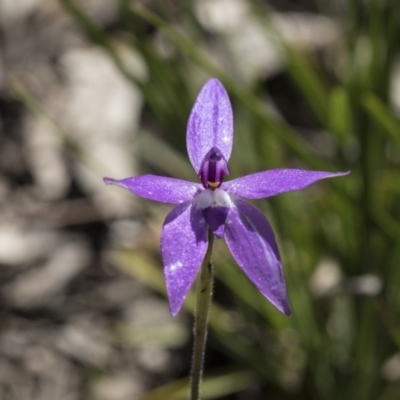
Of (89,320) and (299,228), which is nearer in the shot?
(299,228)

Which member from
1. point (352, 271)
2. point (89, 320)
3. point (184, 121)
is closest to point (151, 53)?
point (184, 121)

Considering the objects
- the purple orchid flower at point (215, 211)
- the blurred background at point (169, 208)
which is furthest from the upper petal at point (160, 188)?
the blurred background at point (169, 208)

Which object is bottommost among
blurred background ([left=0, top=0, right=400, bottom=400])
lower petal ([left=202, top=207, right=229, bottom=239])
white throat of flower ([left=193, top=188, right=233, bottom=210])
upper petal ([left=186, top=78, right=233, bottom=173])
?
blurred background ([left=0, top=0, right=400, bottom=400])

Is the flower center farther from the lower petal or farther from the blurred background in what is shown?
the blurred background

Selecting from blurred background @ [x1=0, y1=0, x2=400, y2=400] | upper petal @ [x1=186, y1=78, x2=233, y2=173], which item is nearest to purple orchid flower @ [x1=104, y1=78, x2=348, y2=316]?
upper petal @ [x1=186, y1=78, x2=233, y2=173]

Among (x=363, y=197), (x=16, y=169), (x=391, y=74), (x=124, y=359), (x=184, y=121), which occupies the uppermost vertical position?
(x=391, y=74)

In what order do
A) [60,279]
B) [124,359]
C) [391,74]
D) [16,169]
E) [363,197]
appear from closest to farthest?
[363,197], [391,74], [124,359], [60,279], [16,169]

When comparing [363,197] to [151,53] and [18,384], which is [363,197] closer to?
[151,53]

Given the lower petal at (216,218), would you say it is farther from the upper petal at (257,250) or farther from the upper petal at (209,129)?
the upper petal at (209,129)
